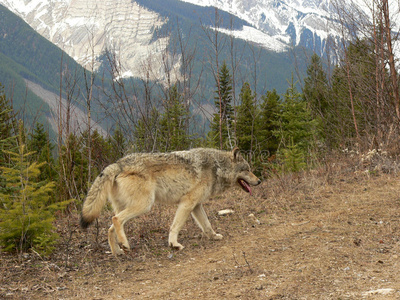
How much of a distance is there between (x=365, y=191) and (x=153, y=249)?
557 cm

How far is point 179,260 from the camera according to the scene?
19.0ft

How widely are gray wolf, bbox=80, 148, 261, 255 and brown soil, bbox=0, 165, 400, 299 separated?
0.55m

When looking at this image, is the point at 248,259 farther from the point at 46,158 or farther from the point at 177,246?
the point at 46,158

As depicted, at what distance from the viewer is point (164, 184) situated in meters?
6.44

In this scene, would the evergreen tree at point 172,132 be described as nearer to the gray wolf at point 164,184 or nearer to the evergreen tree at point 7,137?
the gray wolf at point 164,184

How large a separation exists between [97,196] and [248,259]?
261cm

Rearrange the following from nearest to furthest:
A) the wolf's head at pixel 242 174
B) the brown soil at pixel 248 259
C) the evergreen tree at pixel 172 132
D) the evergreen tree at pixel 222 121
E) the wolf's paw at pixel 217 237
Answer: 1. the brown soil at pixel 248 259
2. the wolf's paw at pixel 217 237
3. the wolf's head at pixel 242 174
4. the evergreen tree at pixel 172 132
5. the evergreen tree at pixel 222 121

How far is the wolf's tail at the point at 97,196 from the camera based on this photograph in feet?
18.8

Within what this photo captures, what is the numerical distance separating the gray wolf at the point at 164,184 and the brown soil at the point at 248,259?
546 mm

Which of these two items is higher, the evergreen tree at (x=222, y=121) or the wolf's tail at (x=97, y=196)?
the evergreen tree at (x=222, y=121)

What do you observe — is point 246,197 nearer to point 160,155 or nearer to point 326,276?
point 160,155

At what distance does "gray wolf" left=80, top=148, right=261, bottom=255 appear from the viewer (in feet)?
19.8

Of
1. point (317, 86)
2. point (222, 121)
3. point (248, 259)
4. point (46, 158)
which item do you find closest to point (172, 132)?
point (222, 121)

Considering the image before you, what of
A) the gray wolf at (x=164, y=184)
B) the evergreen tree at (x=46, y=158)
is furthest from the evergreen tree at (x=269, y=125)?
the gray wolf at (x=164, y=184)
